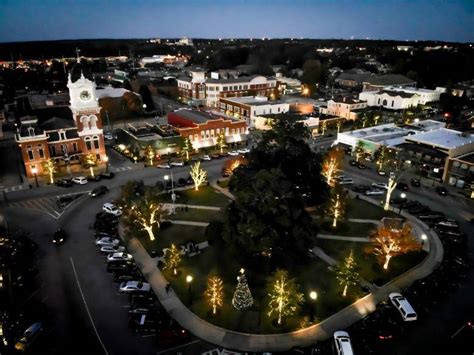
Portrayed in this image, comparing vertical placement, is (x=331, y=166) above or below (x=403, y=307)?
above

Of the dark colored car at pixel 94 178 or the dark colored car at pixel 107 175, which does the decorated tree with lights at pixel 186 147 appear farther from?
the dark colored car at pixel 94 178

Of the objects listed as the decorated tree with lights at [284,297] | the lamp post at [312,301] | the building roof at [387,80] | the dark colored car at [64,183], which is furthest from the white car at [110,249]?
the building roof at [387,80]

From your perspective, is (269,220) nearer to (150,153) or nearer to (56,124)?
(150,153)

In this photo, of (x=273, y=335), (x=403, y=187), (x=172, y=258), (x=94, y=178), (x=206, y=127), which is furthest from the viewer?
(x=206, y=127)

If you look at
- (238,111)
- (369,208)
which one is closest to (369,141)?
(369,208)

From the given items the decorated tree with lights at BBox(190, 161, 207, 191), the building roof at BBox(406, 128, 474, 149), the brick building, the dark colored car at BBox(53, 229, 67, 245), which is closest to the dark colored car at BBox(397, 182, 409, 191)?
the building roof at BBox(406, 128, 474, 149)

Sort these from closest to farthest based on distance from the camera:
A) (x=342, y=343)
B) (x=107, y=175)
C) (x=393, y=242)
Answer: (x=342, y=343) < (x=393, y=242) < (x=107, y=175)

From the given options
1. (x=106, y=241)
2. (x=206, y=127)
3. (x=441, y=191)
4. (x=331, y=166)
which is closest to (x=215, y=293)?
(x=106, y=241)
